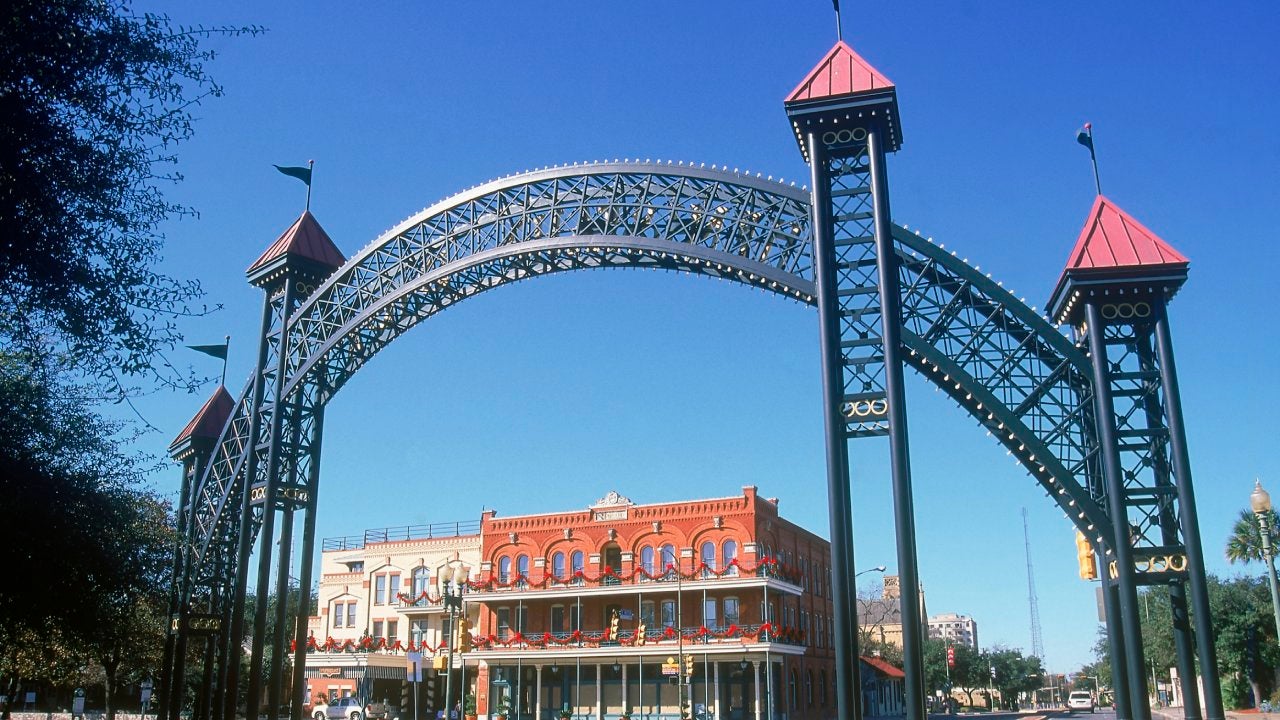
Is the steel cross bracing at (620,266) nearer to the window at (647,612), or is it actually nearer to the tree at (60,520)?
the tree at (60,520)

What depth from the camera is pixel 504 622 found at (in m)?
52.1

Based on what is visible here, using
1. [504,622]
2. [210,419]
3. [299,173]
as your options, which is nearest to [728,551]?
[504,622]

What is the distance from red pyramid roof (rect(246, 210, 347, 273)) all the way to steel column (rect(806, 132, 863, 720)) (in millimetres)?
15874

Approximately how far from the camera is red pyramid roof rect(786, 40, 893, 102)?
19.0 meters

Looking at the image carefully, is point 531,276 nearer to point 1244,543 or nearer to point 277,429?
point 277,429

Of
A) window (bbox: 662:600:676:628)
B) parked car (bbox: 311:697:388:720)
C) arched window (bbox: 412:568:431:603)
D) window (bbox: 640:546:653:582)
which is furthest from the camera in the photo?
arched window (bbox: 412:568:431:603)

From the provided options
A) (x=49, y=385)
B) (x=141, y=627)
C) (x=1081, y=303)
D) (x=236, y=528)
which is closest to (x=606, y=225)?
(x=1081, y=303)

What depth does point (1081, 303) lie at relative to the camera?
19141 millimetres

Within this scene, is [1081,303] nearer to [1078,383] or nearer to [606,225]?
[1078,383]

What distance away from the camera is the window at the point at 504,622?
5166 centimetres

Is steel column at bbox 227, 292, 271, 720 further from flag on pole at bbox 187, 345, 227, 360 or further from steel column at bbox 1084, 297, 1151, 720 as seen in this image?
steel column at bbox 1084, 297, 1151, 720

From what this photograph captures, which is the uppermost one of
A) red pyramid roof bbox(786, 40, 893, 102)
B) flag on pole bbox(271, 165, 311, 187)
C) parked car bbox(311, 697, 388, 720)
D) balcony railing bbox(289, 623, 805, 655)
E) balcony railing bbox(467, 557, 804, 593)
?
flag on pole bbox(271, 165, 311, 187)

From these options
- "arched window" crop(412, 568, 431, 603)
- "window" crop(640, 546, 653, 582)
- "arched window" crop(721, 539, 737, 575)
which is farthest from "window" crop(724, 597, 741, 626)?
"arched window" crop(412, 568, 431, 603)

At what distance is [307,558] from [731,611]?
970 inches
